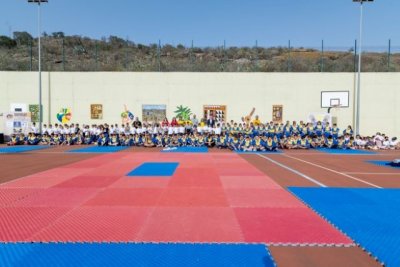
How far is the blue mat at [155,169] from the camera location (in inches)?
425

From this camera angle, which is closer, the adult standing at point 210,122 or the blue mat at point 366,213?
the blue mat at point 366,213

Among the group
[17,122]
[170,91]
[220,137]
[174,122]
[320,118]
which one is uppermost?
[170,91]

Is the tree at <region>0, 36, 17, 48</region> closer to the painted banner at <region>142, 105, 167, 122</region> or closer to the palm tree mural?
the painted banner at <region>142, 105, 167, 122</region>

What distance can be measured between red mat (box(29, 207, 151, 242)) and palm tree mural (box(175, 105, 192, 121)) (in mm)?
19258

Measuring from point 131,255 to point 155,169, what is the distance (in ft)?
24.1

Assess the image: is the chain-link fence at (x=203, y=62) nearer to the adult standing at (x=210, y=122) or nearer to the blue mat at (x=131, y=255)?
the adult standing at (x=210, y=122)

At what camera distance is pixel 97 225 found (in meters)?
5.55

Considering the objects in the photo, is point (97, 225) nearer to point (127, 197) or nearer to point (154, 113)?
point (127, 197)

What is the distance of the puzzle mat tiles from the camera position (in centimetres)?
509

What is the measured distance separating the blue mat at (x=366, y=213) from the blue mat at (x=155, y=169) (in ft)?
15.3

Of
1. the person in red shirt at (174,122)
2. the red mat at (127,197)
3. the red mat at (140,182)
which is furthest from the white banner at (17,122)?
the red mat at (127,197)

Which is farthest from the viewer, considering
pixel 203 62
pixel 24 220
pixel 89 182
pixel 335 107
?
pixel 203 62

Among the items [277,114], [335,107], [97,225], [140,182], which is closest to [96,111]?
[277,114]

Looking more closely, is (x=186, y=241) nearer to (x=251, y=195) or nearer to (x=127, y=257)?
(x=127, y=257)
